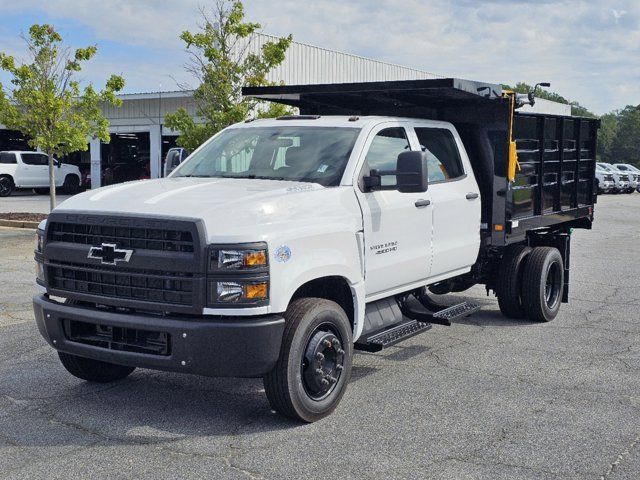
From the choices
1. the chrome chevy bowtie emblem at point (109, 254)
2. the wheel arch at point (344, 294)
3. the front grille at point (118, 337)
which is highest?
the chrome chevy bowtie emblem at point (109, 254)

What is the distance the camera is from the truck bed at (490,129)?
7.39 metres

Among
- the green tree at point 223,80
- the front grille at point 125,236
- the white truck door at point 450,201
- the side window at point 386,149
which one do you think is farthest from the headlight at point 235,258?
the green tree at point 223,80

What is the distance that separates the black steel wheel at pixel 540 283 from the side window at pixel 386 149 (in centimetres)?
259

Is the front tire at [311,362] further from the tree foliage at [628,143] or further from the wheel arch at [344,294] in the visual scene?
the tree foliage at [628,143]

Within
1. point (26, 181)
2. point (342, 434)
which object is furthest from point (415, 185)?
point (26, 181)

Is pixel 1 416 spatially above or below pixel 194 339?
below

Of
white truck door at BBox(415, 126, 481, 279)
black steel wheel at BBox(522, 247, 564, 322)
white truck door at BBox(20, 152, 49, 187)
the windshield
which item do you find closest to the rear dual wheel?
black steel wheel at BBox(522, 247, 564, 322)

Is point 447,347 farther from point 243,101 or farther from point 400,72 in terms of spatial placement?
point 400,72

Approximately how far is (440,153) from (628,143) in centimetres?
10599

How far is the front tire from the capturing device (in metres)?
5.03

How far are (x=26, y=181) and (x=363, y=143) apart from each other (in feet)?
97.6

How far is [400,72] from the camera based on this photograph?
3775cm

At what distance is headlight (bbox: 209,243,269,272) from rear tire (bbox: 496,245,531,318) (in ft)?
14.4

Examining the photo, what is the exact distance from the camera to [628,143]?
105 metres
